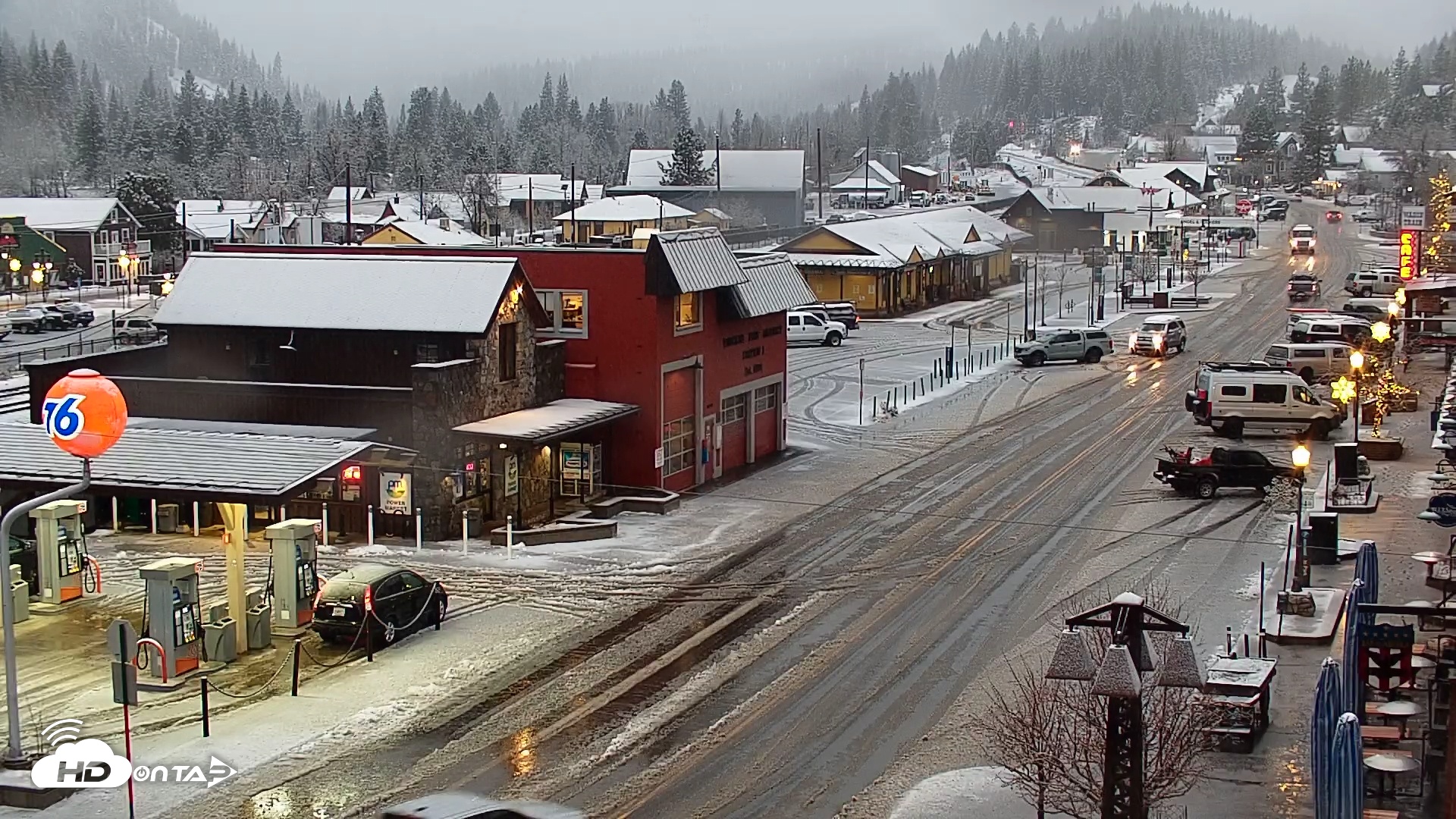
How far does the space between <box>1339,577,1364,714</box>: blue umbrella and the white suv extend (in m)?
50.3

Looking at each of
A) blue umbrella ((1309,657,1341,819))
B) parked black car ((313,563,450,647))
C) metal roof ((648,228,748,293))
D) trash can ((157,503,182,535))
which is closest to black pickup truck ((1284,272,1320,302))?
metal roof ((648,228,748,293))

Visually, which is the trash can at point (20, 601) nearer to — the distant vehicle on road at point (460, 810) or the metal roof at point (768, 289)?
the distant vehicle on road at point (460, 810)

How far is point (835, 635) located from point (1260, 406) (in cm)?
2508

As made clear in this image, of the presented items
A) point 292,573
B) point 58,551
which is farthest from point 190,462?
point 292,573

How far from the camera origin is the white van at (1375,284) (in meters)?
82.4

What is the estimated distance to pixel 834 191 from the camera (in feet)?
577

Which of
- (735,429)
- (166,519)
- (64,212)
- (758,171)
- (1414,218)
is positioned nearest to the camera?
(166,519)

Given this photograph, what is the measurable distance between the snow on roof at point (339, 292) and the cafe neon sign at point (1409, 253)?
1891 inches

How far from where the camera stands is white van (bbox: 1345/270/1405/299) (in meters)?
82.4

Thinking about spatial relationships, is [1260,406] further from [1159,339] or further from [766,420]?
[1159,339]

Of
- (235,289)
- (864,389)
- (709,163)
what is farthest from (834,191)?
(235,289)

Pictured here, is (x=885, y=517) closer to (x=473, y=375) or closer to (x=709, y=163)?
(x=473, y=375)

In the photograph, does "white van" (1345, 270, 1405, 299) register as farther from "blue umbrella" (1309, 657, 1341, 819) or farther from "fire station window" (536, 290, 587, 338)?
"blue umbrella" (1309, 657, 1341, 819)

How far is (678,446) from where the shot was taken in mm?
39969
